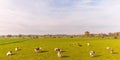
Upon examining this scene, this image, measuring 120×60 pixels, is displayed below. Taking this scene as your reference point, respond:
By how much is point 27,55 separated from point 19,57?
209 cm

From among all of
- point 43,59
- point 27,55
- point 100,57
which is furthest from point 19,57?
point 100,57

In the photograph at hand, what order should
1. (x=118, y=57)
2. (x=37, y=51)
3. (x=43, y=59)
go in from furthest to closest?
(x=37, y=51) < (x=118, y=57) < (x=43, y=59)

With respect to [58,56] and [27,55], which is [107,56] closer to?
[58,56]

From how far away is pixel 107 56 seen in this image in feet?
151

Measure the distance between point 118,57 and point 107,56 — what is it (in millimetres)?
2208

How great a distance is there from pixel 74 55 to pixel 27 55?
31.9ft

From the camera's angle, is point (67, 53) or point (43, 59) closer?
point (43, 59)

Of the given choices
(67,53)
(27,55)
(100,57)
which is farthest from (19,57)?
(100,57)

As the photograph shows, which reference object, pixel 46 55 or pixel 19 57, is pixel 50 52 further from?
pixel 19 57

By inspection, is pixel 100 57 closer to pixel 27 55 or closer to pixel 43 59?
pixel 43 59

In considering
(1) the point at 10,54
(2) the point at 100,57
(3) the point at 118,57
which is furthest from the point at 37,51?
(3) the point at 118,57

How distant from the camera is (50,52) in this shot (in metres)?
48.5

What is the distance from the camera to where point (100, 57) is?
44625 millimetres

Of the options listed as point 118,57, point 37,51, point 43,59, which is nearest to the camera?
point 43,59
